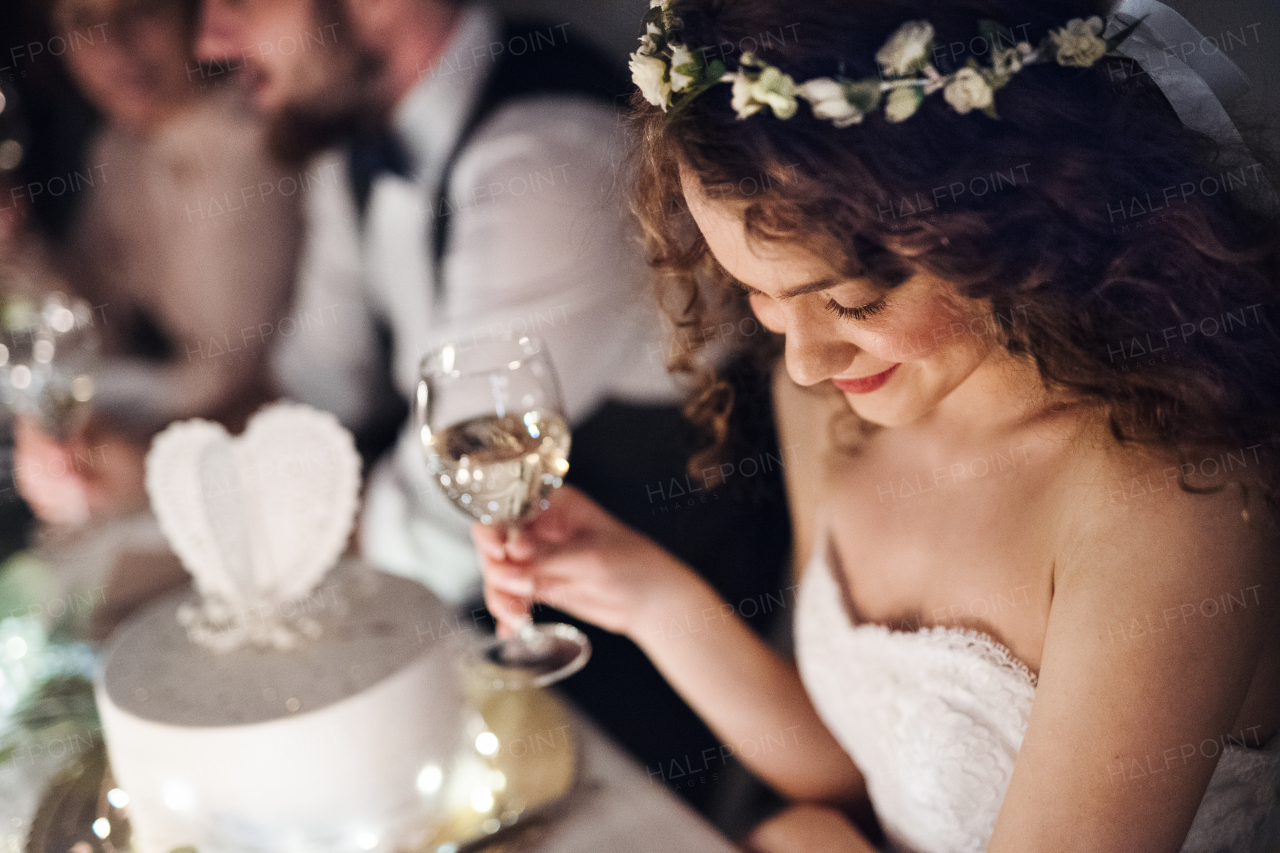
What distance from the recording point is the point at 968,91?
70 cm

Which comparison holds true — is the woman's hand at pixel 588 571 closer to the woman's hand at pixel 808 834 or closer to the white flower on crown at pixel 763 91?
the woman's hand at pixel 808 834

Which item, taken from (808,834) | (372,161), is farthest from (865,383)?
(372,161)

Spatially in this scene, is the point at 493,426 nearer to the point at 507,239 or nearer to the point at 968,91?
the point at 968,91

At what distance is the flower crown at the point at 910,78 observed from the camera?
0.70 metres

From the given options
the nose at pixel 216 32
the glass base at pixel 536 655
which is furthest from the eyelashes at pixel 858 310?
the nose at pixel 216 32

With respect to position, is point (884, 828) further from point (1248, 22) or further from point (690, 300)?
point (1248, 22)

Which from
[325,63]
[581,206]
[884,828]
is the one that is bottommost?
[884,828]

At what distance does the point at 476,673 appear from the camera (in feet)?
3.71

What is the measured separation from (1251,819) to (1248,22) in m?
0.77

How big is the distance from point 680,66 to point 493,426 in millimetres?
402

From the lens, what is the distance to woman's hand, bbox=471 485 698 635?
110 cm

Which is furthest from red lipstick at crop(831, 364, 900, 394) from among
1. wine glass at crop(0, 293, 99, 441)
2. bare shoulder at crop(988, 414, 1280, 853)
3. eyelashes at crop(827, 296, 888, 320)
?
wine glass at crop(0, 293, 99, 441)

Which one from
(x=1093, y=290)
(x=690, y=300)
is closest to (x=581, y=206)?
(x=690, y=300)

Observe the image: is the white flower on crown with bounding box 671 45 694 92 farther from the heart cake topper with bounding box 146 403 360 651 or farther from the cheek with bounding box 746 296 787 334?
the heart cake topper with bounding box 146 403 360 651
